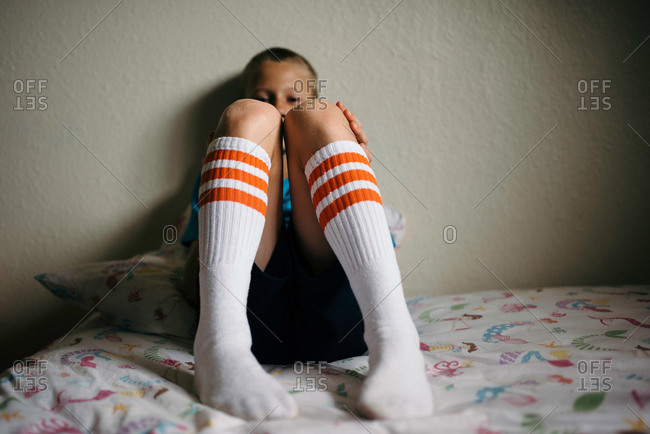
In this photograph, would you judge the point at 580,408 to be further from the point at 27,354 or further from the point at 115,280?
the point at 27,354

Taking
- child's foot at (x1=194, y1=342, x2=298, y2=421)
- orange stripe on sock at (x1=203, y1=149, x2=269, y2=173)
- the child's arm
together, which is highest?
orange stripe on sock at (x1=203, y1=149, x2=269, y2=173)

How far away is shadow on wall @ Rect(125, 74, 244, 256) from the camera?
1244 mm

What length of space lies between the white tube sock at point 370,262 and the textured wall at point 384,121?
0.62 metres

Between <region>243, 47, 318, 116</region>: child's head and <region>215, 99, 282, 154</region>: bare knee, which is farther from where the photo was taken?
<region>243, 47, 318, 116</region>: child's head

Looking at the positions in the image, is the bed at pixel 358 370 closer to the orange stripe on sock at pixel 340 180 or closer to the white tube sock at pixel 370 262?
the white tube sock at pixel 370 262

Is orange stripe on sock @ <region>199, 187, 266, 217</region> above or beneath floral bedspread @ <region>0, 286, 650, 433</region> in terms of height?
above

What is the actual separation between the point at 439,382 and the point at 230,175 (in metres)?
0.41


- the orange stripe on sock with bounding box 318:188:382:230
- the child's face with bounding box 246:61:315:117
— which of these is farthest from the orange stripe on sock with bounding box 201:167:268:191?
the child's face with bounding box 246:61:315:117

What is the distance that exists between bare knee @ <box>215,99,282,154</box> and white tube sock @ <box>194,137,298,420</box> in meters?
0.02

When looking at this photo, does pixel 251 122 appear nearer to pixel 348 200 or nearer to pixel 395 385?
pixel 348 200

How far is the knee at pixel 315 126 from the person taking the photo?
2.27 feet

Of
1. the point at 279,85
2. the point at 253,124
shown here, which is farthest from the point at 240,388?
the point at 279,85

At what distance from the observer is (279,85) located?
112 centimetres

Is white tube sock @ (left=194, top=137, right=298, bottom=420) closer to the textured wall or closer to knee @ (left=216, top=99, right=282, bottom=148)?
knee @ (left=216, top=99, right=282, bottom=148)
